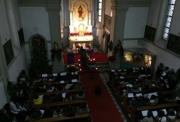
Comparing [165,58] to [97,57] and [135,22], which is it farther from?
[97,57]

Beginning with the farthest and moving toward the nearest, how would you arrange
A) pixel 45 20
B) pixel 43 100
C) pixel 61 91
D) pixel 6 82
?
pixel 45 20 → pixel 61 91 → pixel 43 100 → pixel 6 82

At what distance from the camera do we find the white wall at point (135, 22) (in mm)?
12391

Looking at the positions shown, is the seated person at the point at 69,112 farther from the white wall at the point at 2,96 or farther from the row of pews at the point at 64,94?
the white wall at the point at 2,96

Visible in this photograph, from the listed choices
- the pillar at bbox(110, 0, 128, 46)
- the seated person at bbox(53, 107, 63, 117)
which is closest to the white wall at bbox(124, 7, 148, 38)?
the pillar at bbox(110, 0, 128, 46)

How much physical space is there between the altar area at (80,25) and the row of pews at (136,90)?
7187mm

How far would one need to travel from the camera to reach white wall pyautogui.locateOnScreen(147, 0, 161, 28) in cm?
1146

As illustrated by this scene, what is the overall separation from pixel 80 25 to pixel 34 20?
6.81 metres

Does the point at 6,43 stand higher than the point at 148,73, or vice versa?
the point at 6,43

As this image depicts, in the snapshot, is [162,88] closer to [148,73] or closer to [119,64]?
[148,73]

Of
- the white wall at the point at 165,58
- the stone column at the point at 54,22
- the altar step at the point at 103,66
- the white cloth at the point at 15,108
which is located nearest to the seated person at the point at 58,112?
the white cloth at the point at 15,108

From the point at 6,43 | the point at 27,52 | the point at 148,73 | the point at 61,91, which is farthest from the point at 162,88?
the point at 27,52

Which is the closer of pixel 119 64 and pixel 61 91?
pixel 61 91

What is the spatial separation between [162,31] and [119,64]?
3.96m

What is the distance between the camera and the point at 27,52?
39.2 feet
